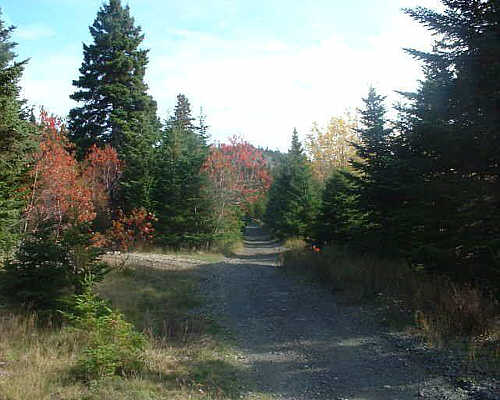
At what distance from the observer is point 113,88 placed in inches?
1276

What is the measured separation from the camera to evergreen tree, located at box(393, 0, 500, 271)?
770 cm

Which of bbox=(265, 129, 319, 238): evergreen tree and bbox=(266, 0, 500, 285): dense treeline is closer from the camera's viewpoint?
bbox=(266, 0, 500, 285): dense treeline

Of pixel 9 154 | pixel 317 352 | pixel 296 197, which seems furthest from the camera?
pixel 296 197

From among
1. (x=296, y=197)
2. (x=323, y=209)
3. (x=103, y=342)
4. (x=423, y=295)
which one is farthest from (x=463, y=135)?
(x=296, y=197)

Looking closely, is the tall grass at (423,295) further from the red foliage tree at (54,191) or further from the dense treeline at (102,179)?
the red foliage tree at (54,191)

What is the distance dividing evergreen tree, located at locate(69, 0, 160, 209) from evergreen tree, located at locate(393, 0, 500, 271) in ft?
83.8

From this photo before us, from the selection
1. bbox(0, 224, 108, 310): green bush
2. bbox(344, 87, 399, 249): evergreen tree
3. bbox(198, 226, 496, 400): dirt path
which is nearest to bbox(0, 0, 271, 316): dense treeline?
bbox(0, 224, 108, 310): green bush

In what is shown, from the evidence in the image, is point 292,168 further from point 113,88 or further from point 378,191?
point 378,191

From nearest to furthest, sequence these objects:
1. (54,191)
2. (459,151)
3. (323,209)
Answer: (459,151)
(54,191)
(323,209)

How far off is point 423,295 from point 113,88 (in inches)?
1207

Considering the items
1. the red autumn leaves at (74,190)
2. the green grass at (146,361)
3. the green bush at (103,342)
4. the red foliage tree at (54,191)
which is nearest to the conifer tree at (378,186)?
the green grass at (146,361)

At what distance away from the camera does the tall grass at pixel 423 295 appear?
692 centimetres

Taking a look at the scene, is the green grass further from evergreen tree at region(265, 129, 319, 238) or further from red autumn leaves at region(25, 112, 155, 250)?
evergreen tree at region(265, 129, 319, 238)

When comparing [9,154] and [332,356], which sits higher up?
[9,154]
